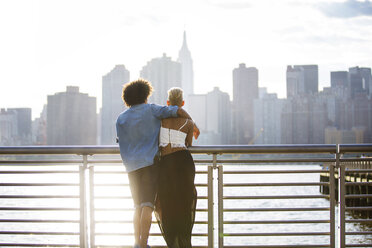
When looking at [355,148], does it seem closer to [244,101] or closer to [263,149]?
[263,149]

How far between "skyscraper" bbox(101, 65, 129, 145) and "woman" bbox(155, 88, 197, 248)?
4229 inches

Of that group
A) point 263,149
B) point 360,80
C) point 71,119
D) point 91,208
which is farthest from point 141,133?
point 360,80

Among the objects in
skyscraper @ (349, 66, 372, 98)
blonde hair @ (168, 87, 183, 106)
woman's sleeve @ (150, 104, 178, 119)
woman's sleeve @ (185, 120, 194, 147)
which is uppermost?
skyscraper @ (349, 66, 372, 98)

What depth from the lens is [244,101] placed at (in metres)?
142

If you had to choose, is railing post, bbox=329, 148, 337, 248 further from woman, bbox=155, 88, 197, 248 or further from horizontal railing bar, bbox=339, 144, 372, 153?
woman, bbox=155, 88, 197, 248

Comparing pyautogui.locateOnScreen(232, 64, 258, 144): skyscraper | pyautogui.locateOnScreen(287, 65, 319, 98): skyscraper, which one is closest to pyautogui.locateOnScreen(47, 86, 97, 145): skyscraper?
pyautogui.locateOnScreen(232, 64, 258, 144): skyscraper

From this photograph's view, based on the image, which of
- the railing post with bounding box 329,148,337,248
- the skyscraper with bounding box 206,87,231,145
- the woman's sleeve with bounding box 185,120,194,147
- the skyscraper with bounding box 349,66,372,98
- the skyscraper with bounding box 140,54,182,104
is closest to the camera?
the woman's sleeve with bounding box 185,120,194,147

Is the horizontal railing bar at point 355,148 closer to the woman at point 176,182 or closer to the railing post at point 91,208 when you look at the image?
the woman at point 176,182

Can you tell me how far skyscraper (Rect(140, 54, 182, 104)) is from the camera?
129000mm

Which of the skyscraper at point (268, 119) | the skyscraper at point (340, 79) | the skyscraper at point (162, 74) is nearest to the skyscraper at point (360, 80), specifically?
the skyscraper at point (340, 79)

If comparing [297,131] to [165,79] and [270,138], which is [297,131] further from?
[165,79]

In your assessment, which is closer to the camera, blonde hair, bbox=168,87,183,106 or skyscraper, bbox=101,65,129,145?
blonde hair, bbox=168,87,183,106

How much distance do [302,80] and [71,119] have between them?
2834 inches

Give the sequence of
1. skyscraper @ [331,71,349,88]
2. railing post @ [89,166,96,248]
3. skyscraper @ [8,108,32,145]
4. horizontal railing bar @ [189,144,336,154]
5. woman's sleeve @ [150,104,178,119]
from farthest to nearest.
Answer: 1. skyscraper @ [331,71,349,88]
2. skyscraper @ [8,108,32,145]
3. railing post @ [89,166,96,248]
4. horizontal railing bar @ [189,144,336,154]
5. woman's sleeve @ [150,104,178,119]
